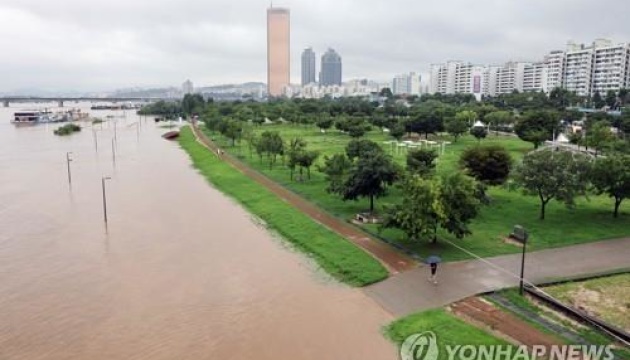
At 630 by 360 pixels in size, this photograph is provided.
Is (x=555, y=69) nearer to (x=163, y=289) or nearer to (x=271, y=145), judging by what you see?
(x=271, y=145)

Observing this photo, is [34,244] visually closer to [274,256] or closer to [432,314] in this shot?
[274,256]

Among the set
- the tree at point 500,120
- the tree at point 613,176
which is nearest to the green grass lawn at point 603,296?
the tree at point 613,176

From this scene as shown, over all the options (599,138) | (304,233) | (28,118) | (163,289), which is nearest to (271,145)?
(304,233)

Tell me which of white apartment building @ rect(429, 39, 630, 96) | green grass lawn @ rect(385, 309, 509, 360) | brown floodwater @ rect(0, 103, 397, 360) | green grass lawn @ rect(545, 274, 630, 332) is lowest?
brown floodwater @ rect(0, 103, 397, 360)

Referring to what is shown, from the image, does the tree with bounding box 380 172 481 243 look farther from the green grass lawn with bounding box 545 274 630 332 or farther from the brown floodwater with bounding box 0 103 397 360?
the green grass lawn with bounding box 545 274 630 332

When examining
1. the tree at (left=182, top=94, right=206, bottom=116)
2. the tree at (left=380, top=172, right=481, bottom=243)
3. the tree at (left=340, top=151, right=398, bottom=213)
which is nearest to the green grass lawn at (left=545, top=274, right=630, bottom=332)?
the tree at (left=380, top=172, right=481, bottom=243)

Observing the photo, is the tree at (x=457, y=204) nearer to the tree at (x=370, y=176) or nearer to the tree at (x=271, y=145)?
the tree at (x=370, y=176)
